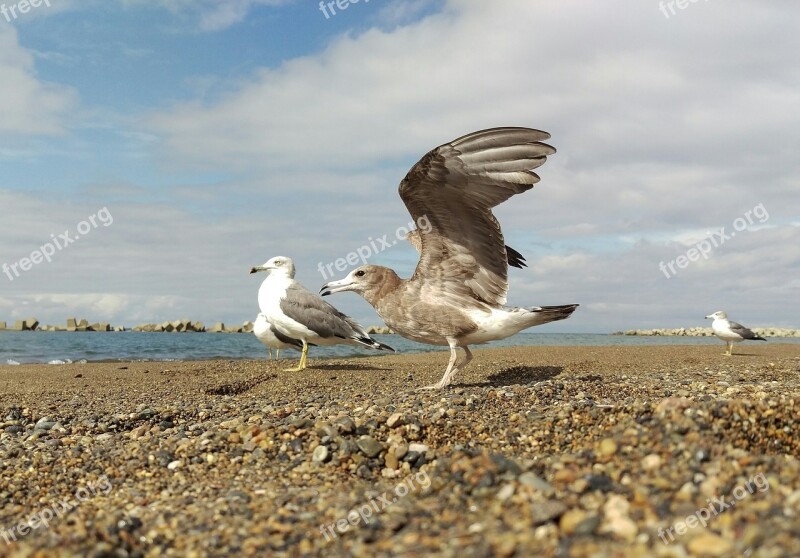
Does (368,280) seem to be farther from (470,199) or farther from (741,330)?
(741,330)

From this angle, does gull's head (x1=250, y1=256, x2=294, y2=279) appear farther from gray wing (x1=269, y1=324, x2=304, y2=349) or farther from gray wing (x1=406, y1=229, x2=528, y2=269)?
gray wing (x1=406, y1=229, x2=528, y2=269)

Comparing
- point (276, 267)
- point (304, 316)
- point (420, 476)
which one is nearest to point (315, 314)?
point (304, 316)

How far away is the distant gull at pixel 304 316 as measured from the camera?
13492 mm

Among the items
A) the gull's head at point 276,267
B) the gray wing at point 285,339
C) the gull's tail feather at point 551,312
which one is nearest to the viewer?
the gull's tail feather at point 551,312

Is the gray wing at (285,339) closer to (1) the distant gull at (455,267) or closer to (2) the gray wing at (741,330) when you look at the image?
(1) the distant gull at (455,267)

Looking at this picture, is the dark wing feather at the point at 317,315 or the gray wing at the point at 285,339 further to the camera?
the gray wing at the point at 285,339

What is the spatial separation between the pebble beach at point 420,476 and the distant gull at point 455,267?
0.92 m

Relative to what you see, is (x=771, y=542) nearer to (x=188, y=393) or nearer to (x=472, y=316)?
(x=472, y=316)

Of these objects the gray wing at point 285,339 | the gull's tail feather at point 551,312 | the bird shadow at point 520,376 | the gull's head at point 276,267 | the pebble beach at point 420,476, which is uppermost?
the gull's head at point 276,267

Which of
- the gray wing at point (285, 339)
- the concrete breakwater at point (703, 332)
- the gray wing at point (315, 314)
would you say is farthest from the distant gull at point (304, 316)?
the concrete breakwater at point (703, 332)

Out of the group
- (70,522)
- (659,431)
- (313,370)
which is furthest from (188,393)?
(659,431)

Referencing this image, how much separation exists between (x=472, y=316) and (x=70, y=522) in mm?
5254

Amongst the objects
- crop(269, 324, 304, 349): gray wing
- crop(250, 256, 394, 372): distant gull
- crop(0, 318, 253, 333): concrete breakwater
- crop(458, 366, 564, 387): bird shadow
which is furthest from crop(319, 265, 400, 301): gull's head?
crop(0, 318, 253, 333): concrete breakwater

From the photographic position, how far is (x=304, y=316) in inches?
530
